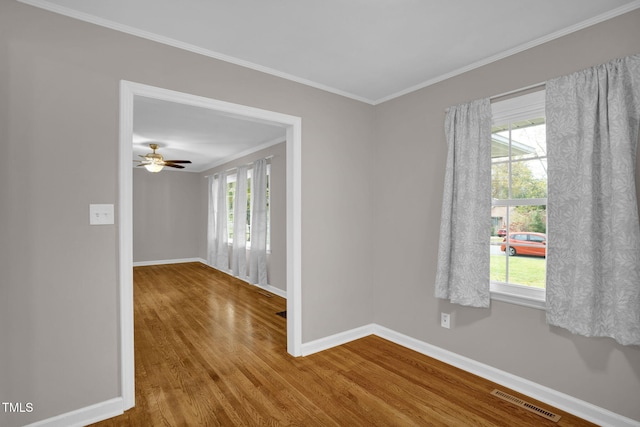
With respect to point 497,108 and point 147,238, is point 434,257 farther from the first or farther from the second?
point 147,238

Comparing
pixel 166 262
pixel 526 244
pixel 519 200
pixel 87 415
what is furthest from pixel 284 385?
pixel 166 262

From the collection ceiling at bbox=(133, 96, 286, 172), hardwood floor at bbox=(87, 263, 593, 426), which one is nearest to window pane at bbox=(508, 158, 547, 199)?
hardwood floor at bbox=(87, 263, 593, 426)

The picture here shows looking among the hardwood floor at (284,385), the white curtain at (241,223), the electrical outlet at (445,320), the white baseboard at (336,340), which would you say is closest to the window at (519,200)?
the electrical outlet at (445,320)

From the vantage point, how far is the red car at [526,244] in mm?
2395

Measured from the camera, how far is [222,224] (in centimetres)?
737

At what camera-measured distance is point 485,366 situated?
260 cm

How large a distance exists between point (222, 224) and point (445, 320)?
5.68 m

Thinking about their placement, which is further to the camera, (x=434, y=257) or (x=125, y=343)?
(x=434, y=257)

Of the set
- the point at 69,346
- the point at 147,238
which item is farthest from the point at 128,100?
the point at 147,238

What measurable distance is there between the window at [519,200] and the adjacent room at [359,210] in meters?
0.02

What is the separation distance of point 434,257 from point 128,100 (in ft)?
9.19

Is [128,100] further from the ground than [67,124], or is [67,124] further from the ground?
[128,100]

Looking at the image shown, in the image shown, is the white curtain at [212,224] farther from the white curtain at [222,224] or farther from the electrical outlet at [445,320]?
the electrical outlet at [445,320]

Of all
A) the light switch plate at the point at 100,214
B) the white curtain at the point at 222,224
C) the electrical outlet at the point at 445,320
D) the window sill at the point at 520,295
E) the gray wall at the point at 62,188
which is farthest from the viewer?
the white curtain at the point at 222,224
